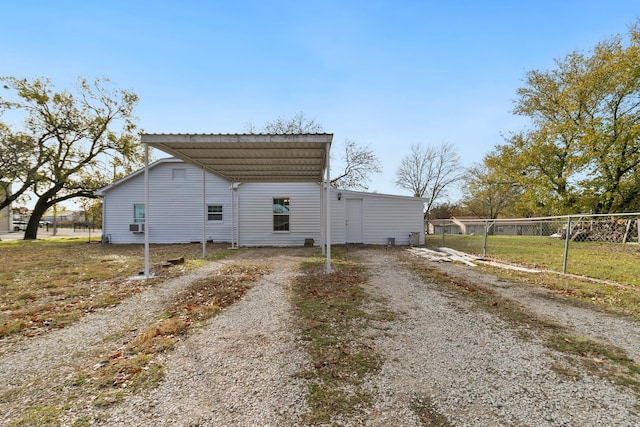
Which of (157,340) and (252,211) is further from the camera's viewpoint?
(252,211)

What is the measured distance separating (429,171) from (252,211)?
24.0 m

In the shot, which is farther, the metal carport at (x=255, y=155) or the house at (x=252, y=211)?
the house at (x=252, y=211)

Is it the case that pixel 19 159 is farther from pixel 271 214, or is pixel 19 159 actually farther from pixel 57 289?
pixel 57 289

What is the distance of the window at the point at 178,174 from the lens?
14977 millimetres

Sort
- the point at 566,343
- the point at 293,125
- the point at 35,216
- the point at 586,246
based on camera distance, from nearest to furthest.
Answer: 1. the point at 566,343
2. the point at 586,246
3. the point at 35,216
4. the point at 293,125

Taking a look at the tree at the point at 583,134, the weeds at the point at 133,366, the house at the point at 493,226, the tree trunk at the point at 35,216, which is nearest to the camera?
the weeds at the point at 133,366

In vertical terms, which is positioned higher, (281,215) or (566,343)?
(281,215)

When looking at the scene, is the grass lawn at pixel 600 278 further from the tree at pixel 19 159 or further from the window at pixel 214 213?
the tree at pixel 19 159

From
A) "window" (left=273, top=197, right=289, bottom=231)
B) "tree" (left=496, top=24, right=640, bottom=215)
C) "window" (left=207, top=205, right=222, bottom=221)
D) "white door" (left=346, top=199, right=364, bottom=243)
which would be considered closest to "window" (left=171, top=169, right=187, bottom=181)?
"window" (left=207, top=205, right=222, bottom=221)

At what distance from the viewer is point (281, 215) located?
14.0 m

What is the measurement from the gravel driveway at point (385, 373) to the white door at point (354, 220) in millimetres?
Result: 9544

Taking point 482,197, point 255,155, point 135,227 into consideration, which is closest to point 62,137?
point 135,227

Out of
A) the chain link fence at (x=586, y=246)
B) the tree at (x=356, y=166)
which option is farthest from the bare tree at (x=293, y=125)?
the chain link fence at (x=586, y=246)

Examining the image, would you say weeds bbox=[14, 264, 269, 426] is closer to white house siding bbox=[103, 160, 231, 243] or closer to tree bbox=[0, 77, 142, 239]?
white house siding bbox=[103, 160, 231, 243]
